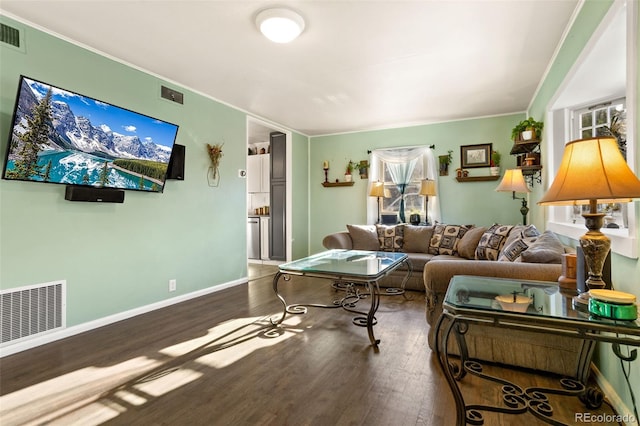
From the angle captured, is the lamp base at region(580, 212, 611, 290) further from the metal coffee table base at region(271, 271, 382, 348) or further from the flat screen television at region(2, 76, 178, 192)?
the flat screen television at region(2, 76, 178, 192)

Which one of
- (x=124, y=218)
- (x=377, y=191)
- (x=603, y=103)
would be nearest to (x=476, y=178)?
(x=377, y=191)

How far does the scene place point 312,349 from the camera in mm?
2461

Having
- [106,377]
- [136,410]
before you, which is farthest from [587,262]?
[106,377]

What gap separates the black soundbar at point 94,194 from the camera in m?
2.75

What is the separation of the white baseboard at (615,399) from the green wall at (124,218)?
12.5ft

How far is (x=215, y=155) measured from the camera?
4.18 meters

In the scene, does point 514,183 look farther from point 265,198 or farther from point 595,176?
point 265,198

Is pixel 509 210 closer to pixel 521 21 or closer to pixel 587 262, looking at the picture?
pixel 521 21

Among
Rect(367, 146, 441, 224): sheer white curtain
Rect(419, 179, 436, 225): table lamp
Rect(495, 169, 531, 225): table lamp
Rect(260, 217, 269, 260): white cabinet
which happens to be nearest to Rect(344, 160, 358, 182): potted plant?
Rect(367, 146, 441, 224): sheer white curtain

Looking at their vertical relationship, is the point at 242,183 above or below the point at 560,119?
below

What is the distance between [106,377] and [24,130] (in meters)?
1.89

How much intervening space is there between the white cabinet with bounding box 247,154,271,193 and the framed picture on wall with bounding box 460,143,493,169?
3595 mm

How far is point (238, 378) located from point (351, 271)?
1148mm

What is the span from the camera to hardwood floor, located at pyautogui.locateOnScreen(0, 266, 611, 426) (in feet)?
5.54
